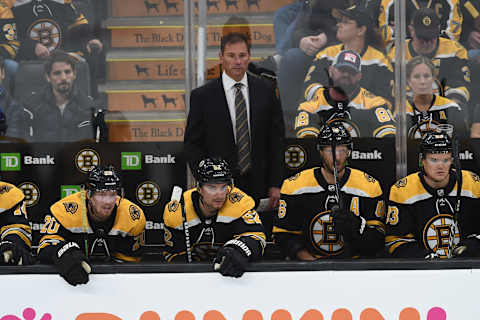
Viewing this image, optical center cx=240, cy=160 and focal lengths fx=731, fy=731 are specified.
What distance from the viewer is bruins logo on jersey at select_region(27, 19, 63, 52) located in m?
5.16

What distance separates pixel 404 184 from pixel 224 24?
168cm

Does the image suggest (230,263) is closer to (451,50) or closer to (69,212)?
(69,212)

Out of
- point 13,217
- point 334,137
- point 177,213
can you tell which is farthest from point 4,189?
point 334,137

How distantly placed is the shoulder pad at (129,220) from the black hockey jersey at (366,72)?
1.46 meters

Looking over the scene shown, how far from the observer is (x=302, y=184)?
15.3 feet

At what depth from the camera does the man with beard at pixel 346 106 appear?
16.7 ft

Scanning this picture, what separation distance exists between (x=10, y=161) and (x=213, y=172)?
1.67 m

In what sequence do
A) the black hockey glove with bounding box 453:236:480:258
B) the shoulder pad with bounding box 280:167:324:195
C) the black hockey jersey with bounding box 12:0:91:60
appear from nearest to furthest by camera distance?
the black hockey glove with bounding box 453:236:480:258
the shoulder pad with bounding box 280:167:324:195
the black hockey jersey with bounding box 12:0:91:60

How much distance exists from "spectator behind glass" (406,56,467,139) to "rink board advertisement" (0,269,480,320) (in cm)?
183

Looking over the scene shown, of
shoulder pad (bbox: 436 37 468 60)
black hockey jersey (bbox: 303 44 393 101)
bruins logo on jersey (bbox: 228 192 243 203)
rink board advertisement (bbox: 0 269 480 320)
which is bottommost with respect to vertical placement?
rink board advertisement (bbox: 0 269 480 320)

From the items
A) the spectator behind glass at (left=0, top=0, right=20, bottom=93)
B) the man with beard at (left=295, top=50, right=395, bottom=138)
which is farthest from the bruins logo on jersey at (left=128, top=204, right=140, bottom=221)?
the spectator behind glass at (left=0, top=0, right=20, bottom=93)

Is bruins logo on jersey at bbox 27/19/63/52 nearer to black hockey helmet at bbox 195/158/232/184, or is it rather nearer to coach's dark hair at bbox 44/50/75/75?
coach's dark hair at bbox 44/50/75/75

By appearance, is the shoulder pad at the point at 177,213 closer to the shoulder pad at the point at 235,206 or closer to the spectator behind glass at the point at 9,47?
the shoulder pad at the point at 235,206

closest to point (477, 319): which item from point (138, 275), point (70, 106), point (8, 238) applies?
point (138, 275)
